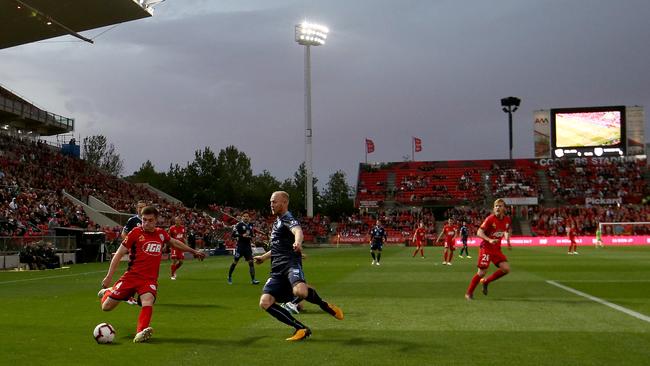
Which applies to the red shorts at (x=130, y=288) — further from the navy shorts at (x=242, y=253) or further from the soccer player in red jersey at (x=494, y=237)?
the navy shorts at (x=242, y=253)

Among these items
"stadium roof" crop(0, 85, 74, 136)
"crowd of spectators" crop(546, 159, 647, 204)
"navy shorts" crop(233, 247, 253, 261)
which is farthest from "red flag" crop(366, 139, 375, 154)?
"navy shorts" crop(233, 247, 253, 261)

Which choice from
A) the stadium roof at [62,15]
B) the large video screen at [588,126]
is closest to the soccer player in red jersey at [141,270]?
the stadium roof at [62,15]

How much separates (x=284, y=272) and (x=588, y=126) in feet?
223

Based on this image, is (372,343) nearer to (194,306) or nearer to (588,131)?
(194,306)

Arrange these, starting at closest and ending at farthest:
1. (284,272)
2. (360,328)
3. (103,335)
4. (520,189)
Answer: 1. (103,335)
2. (284,272)
3. (360,328)
4. (520,189)

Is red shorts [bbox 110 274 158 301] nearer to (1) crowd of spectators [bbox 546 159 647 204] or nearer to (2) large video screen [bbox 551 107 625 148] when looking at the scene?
(2) large video screen [bbox 551 107 625 148]

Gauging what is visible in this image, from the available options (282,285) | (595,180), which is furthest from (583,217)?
(282,285)

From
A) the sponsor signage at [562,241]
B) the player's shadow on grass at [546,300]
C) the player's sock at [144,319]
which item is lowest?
the sponsor signage at [562,241]

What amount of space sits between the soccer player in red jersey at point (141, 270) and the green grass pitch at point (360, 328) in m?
0.55

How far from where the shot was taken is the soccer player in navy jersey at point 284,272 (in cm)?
891

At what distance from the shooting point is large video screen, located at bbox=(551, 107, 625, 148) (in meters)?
69.7

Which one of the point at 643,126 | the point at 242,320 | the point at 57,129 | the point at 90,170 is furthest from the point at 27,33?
the point at 643,126

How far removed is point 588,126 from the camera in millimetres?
70062

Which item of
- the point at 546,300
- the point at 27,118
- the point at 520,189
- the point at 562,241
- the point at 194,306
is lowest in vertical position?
the point at 562,241
